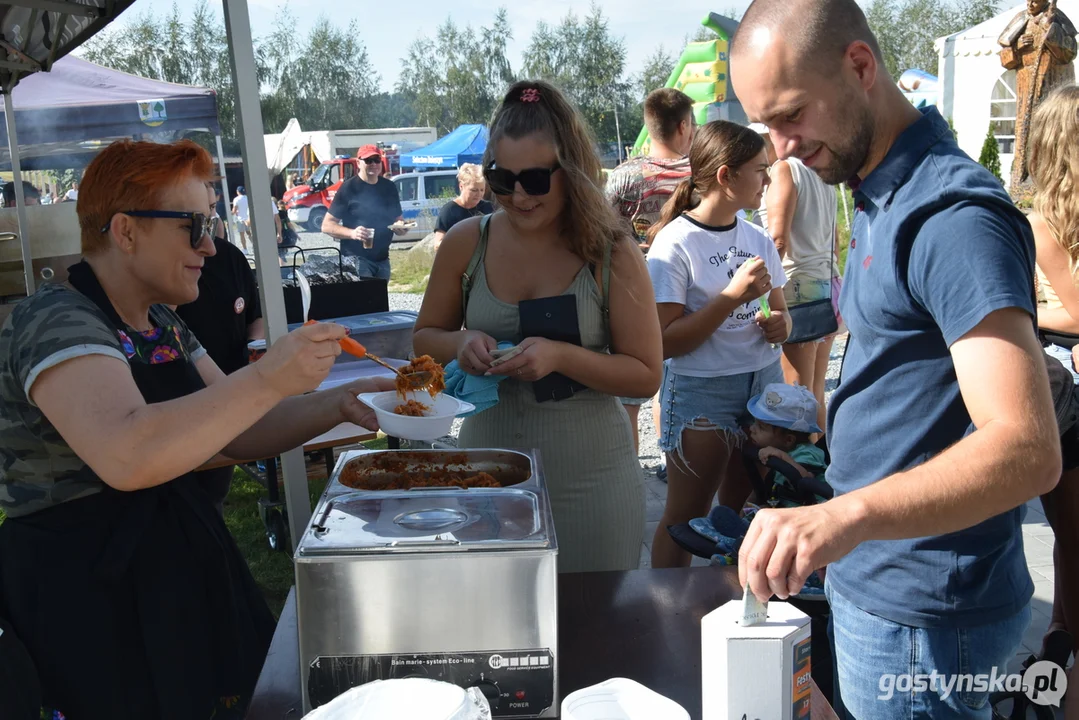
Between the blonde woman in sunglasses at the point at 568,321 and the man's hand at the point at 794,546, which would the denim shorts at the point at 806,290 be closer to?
the blonde woman in sunglasses at the point at 568,321

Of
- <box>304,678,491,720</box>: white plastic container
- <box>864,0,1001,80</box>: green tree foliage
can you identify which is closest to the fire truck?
<box>304,678,491,720</box>: white plastic container

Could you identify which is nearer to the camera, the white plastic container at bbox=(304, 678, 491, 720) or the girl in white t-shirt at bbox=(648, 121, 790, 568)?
the white plastic container at bbox=(304, 678, 491, 720)

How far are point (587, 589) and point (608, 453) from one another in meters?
0.51

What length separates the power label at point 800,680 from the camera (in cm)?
94

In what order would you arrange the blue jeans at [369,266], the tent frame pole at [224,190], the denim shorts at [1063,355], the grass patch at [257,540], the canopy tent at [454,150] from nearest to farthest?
the denim shorts at [1063,355] < the grass patch at [257,540] < the tent frame pole at [224,190] < the blue jeans at [369,266] < the canopy tent at [454,150]

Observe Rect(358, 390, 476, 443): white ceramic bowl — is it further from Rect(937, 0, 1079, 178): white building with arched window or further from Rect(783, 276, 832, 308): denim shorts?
Rect(937, 0, 1079, 178): white building with arched window

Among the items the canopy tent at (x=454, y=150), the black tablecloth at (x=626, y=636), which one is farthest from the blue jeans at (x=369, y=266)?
the canopy tent at (x=454, y=150)

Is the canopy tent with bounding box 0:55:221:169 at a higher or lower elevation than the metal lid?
higher

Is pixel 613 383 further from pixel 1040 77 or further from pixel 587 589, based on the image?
pixel 1040 77

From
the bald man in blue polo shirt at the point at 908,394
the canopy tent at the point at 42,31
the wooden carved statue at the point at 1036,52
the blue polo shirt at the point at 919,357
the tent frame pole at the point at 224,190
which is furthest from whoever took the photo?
the wooden carved statue at the point at 1036,52

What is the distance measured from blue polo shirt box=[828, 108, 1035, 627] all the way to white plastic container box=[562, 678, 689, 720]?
23.4 inches

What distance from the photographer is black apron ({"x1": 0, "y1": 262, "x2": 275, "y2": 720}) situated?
4.90 ft

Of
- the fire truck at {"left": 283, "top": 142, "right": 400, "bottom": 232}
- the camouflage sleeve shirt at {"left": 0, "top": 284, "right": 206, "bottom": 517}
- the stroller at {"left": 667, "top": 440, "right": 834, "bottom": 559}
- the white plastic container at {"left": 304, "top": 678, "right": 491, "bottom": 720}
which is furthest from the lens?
the fire truck at {"left": 283, "top": 142, "right": 400, "bottom": 232}

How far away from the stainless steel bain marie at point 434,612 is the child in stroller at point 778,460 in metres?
1.38
